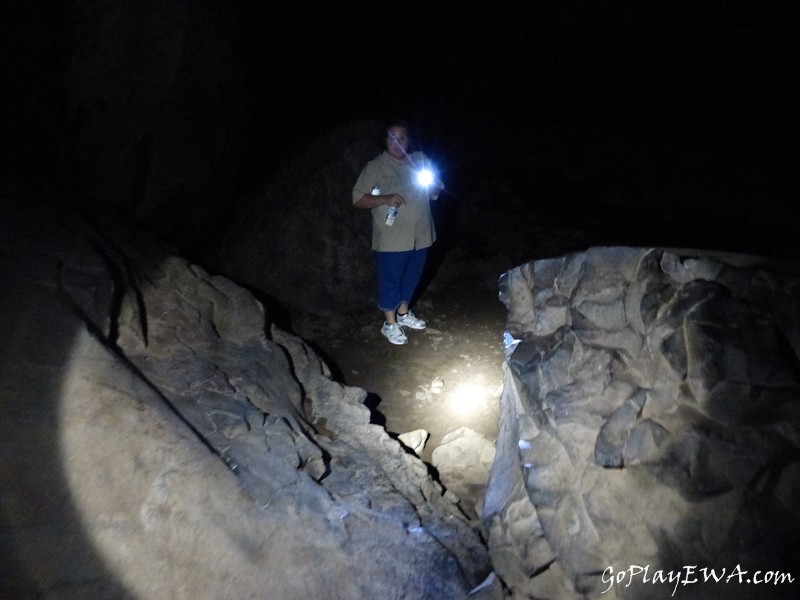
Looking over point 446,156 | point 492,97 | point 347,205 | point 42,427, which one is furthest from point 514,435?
point 492,97

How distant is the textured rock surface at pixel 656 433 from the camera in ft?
6.56

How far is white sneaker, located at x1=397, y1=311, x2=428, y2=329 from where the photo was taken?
527 cm

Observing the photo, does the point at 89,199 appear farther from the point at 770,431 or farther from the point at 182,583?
the point at 770,431

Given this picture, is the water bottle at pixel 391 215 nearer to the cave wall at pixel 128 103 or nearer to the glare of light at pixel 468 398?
the glare of light at pixel 468 398

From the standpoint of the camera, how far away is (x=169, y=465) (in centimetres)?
221

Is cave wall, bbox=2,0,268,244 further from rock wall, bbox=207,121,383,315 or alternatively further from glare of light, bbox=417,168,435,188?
glare of light, bbox=417,168,435,188

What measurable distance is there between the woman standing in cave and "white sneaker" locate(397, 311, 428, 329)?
1.05 ft

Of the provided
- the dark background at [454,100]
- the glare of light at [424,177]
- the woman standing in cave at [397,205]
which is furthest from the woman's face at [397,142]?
the dark background at [454,100]

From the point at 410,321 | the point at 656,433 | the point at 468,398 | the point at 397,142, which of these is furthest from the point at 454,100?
→ the point at 656,433

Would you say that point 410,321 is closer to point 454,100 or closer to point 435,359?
point 435,359

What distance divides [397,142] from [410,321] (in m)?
1.89

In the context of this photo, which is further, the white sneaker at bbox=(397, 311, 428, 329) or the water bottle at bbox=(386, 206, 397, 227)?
the white sneaker at bbox=(397, 311, 428, 329)

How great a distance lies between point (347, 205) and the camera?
5.75 m

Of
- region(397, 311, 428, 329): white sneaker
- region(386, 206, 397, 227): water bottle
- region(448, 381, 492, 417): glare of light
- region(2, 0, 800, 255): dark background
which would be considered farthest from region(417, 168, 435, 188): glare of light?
region(2, 0, 800, 255): dark background
